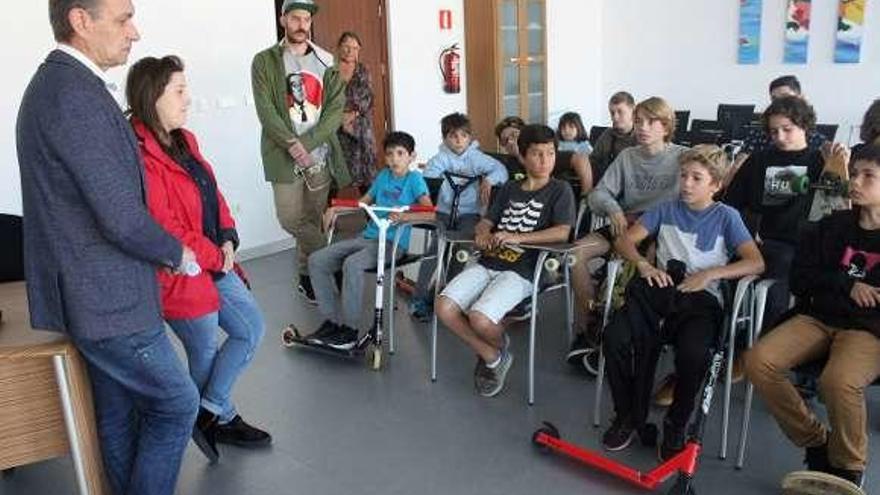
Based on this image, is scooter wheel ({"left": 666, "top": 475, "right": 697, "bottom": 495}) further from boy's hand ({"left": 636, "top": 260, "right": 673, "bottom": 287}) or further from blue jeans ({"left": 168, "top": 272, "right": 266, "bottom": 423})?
blue jeans ({"left": 168, "top": 272, "right": 266, "bottom": 423})

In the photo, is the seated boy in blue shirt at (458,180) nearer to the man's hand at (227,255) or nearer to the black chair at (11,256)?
the man's hand at (227,255)

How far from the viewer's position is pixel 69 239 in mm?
1692

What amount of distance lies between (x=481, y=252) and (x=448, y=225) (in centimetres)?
50

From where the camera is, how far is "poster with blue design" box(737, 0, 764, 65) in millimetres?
7520

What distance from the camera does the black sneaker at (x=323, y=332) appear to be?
11.8 ft

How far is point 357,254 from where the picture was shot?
11.8 ft

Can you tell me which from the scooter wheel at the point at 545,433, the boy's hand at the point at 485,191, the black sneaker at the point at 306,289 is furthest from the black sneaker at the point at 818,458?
the black sneaker at the point at 306,289

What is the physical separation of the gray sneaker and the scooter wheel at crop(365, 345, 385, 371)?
1.71 feet

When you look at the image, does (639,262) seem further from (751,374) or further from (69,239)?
(69,239)

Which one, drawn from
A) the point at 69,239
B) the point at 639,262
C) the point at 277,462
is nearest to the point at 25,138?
the point at 69,239

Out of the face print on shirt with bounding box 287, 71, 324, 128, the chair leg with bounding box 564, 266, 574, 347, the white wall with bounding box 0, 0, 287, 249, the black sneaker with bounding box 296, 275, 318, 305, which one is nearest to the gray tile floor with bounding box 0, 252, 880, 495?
the chair leg with bounding box 564, 266, 574, 347

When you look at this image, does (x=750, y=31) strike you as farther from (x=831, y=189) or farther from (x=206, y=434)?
(x=206, y=434)

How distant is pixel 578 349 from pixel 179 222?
179cm

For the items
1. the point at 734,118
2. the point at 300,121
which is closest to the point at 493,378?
the point at 300,121
